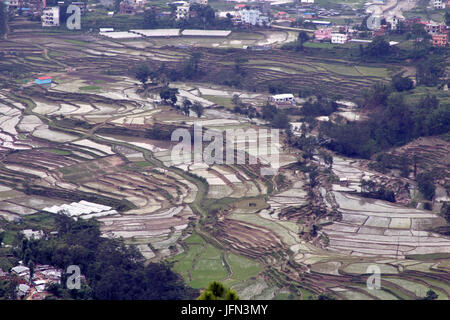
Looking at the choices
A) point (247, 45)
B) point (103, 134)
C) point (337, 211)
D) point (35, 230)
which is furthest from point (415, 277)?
point (247, 45)

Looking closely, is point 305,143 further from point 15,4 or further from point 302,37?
point 15,4

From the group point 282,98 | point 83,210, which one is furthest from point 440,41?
point 83,210

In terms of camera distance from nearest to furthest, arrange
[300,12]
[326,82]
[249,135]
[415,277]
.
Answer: [415,277] → [249,135] → [326,82] → [300,12]

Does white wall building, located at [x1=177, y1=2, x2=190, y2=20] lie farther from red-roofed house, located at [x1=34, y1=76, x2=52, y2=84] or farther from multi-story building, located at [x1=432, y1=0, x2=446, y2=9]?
multi-story building, located at [x1=432, y1=0, x2=446, y2=9]

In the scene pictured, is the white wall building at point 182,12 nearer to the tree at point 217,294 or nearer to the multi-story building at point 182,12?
the multi-story building at point 182,12

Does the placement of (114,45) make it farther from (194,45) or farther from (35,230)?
(35,230)

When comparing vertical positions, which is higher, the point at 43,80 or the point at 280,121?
the point at 43,80
